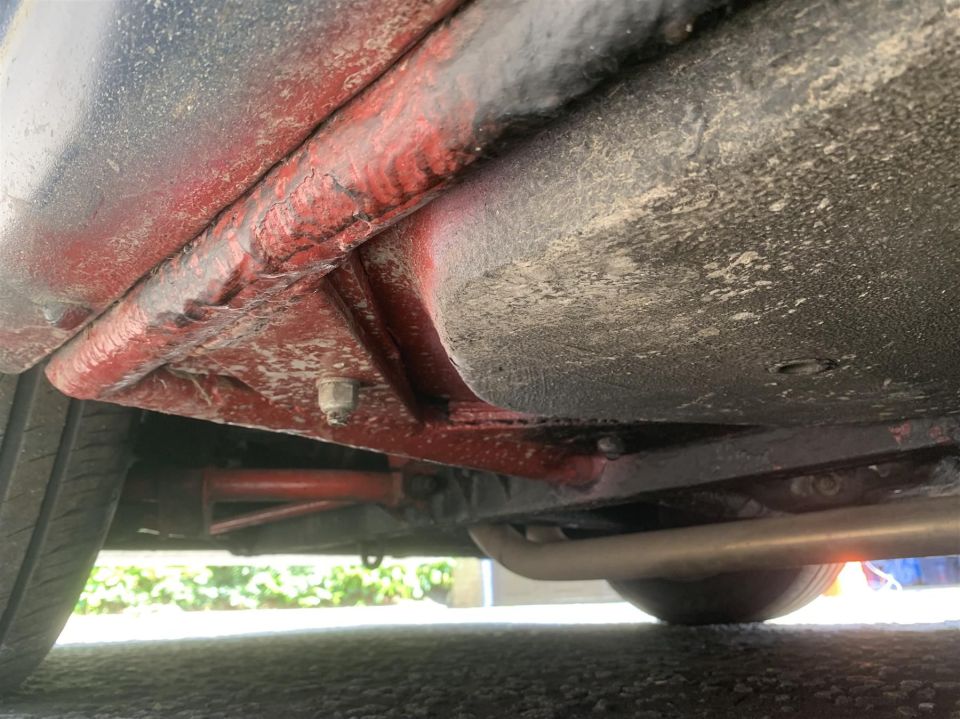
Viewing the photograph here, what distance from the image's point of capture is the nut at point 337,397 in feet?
2.58

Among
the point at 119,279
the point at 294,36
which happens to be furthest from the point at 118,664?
the point at 294,36

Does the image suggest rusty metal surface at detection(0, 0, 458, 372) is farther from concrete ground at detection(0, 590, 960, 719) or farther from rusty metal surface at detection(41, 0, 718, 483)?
concrete ground at detection(0, 590, 960, 719)

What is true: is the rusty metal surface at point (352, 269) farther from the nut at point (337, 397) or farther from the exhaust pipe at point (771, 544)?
the exhaust pipe at point (771, 544)

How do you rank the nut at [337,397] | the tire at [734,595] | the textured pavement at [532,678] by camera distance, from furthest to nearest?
the tire at [734,595], the textured pavement at [532,678], the nut at [337,397]

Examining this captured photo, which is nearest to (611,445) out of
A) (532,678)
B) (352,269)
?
(532,678)

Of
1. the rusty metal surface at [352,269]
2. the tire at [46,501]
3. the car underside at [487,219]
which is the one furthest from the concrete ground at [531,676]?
the rusty metal surface at [352,269]

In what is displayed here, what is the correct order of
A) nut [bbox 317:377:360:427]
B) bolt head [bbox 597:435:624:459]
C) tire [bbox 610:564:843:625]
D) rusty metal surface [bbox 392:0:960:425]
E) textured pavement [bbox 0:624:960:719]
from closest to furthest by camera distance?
1. rusty metal surface [bbox 392:0:960:425]
2. nut [bbox 317:377:360:427]
3. textured pavement [bbox 0:624:960:719]
4. bolt head [bbox 597:435:624:459]
5. tire [bbox 610:564:843:625]

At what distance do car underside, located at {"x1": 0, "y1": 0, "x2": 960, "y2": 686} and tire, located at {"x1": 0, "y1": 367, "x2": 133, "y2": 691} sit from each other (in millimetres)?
12

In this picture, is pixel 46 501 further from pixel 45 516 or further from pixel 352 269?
pixel 352 269

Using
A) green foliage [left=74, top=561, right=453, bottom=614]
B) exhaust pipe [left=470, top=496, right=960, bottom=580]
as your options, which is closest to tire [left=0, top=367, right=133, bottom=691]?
exhaust pipe [left=470, top=496, right=960, bottom=580]

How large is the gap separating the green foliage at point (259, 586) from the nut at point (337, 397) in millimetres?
6213

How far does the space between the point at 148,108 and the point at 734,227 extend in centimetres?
37

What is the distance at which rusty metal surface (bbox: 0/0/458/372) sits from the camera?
16.9 inches

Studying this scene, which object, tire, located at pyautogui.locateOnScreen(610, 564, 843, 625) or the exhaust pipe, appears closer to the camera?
the exhaust pipe
